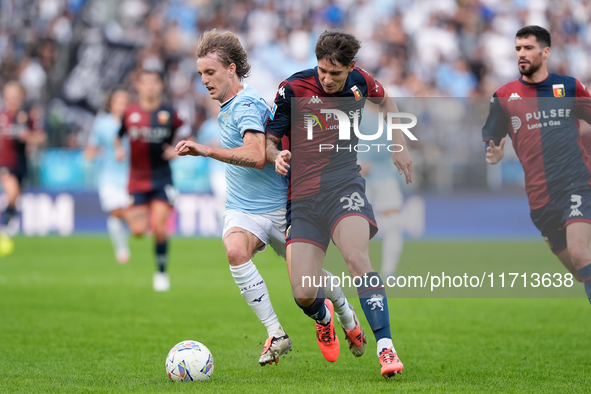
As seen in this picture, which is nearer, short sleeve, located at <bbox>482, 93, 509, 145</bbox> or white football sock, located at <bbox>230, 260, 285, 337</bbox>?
white football sock, located at <bbox>230, 260, 285, 337</bbox>

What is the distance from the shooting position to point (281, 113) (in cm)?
557

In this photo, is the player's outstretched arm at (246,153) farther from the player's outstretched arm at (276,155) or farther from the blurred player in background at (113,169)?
the blurred player in background at (113,169)

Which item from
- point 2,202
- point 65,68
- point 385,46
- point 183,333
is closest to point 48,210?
point 2,202

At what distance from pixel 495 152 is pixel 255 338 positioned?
2827 millimetres

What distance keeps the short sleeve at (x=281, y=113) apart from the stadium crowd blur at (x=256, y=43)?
42.4 feet

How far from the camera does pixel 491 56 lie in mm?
20516

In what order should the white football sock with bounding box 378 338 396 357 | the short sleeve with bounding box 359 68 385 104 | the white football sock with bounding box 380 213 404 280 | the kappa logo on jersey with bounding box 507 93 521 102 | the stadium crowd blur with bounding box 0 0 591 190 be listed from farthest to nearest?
the stadium crowd blur with bounding box 0 0 591 190 → the white football sock with bounding box 380 213 404 280 → the kappa logo on jersey with bounding box 507 93 521 102 → the short sleeve with bounding box 359 68 385 104 → the white football sock with bounding box 378 338 396 357

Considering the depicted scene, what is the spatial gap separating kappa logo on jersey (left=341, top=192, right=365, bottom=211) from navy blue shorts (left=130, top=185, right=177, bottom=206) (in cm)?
586

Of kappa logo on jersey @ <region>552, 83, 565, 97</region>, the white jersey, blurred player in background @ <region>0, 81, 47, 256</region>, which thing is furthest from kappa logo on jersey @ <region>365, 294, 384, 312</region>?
blurred player in background @ <region>0, 81, 47, 256</region>

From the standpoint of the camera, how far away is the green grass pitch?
517 cm

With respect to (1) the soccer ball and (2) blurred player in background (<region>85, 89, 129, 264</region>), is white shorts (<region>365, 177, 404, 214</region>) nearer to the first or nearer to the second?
(1) the soccer ball

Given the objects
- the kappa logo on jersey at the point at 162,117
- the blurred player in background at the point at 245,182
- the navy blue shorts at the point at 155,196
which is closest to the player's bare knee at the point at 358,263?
the blurred player in background at the point at 245,182

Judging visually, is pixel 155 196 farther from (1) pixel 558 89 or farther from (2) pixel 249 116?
(1) pixel 558 89

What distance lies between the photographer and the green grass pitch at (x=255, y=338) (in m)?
5.17
